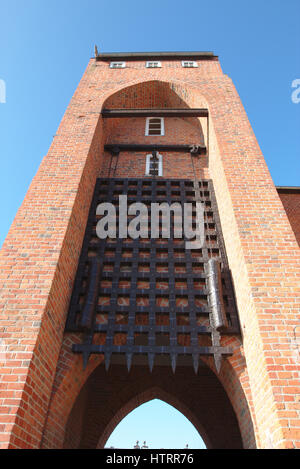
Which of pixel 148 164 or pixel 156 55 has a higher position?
pixel 156 55

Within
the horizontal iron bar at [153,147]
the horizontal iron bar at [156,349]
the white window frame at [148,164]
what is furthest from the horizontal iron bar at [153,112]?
the horizontal iron bar at [156,349]

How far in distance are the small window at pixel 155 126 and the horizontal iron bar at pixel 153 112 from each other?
0.72m

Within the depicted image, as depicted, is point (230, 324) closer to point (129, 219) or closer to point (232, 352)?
point (232, 352)

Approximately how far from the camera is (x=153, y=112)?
716 cm

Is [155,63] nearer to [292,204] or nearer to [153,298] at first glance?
[292,204]

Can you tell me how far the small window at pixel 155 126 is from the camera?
8.00 m

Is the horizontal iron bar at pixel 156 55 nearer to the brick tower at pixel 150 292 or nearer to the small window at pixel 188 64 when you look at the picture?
the small window at pixel 188 64

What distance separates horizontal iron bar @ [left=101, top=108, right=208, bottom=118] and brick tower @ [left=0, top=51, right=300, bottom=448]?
0.03 m

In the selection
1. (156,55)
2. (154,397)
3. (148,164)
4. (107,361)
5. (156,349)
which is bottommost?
(107,361)

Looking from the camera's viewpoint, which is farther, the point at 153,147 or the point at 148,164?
the point at 153,147

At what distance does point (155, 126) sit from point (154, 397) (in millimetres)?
6881

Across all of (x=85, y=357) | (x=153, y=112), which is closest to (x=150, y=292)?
(x=85, y=357)

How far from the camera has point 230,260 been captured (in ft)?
15.0

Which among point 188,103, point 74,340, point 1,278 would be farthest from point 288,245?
point 188,103
